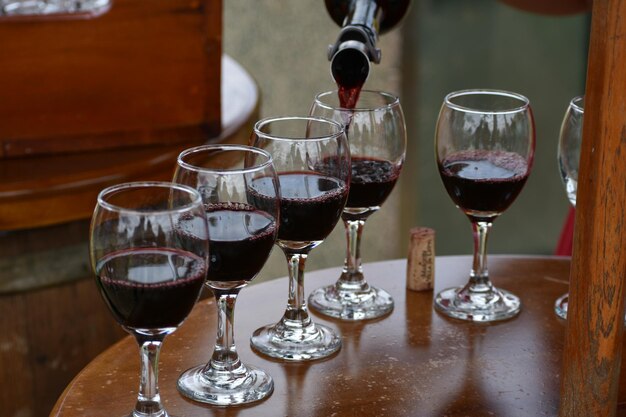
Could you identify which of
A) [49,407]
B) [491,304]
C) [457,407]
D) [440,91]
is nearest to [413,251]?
[491,304]

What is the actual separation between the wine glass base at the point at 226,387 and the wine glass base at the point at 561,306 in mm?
408

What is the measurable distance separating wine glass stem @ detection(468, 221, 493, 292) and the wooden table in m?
0.06

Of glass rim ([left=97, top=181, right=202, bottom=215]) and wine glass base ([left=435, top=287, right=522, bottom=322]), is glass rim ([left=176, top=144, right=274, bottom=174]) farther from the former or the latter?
wine glass base ([left=435, top=287, right=522, bottom=322])

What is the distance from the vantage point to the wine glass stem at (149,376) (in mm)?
938

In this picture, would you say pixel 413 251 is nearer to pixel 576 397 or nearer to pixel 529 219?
pixel 576 397

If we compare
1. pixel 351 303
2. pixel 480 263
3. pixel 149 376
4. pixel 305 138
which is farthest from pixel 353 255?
pixel 149 376

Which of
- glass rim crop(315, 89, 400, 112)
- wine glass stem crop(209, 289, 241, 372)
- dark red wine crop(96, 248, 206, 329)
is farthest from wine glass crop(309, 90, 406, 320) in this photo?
dark red wine crop(96, 248, 206, 329)

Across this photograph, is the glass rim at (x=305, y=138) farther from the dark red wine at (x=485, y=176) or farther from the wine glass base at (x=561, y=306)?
the wine glass base at (x=561, y=306)

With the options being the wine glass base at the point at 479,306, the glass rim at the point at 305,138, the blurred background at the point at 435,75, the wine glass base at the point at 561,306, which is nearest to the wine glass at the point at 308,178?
the glass rim at the point at 305,138

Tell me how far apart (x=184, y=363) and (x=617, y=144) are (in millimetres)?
535

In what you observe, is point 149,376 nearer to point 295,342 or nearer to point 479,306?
point 295,342

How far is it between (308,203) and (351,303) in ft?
0.85

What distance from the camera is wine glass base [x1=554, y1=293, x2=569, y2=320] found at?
1.28 metres

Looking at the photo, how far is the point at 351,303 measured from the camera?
128 cm
